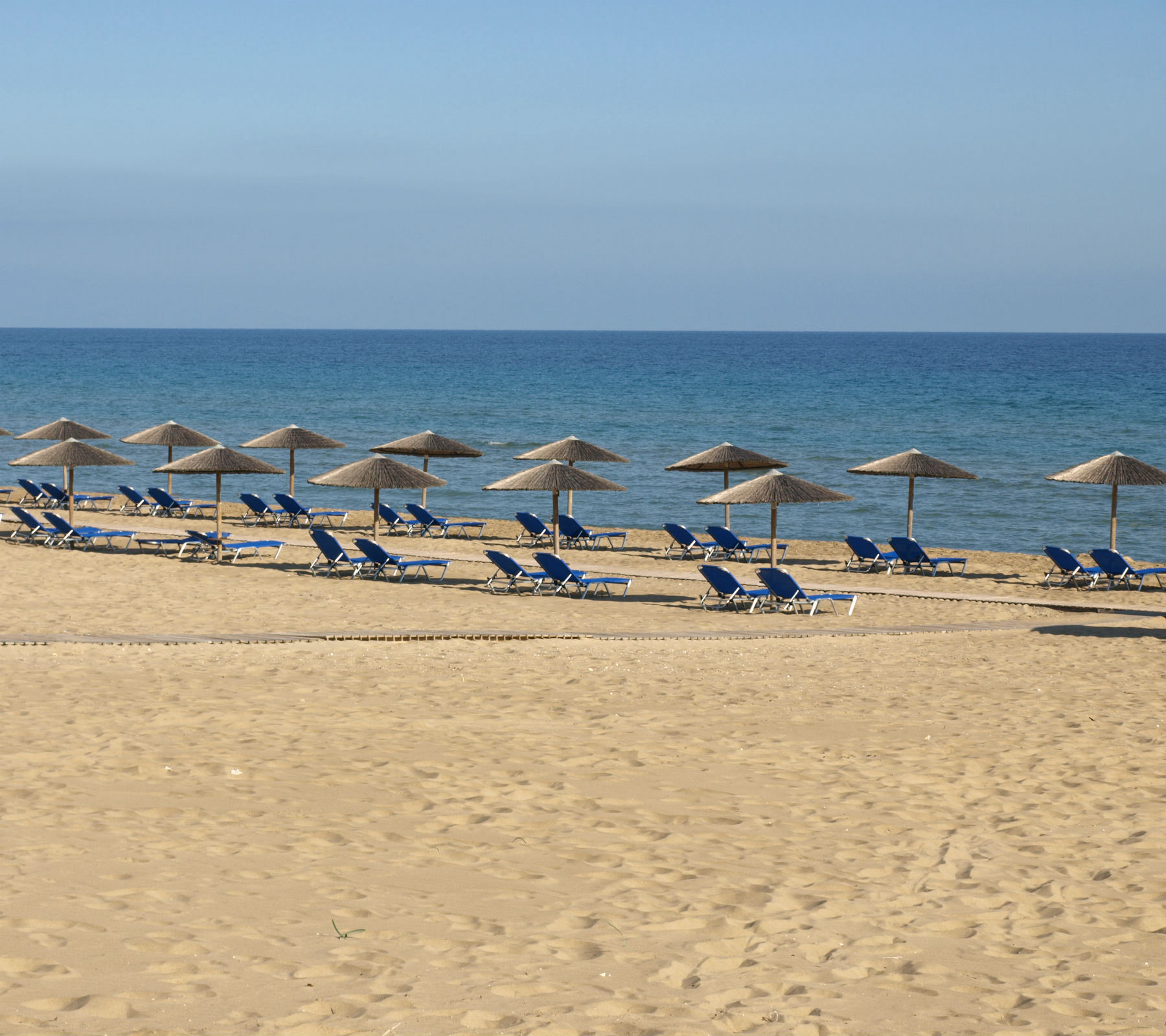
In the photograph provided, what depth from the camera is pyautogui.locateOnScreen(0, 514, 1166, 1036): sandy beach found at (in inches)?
174

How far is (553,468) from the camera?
56.1 feet

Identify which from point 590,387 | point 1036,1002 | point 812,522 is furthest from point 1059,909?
point 590,387

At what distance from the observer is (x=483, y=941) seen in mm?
4898

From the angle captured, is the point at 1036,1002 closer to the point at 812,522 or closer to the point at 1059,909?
the point at 1059,909

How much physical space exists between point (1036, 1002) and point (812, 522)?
22.5 metres

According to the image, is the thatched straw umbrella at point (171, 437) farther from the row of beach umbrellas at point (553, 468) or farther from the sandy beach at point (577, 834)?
the sandy beach at point (577, 834)

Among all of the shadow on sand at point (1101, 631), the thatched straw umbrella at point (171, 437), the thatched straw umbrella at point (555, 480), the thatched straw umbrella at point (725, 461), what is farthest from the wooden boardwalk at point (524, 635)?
the thatched straw umbrella at point (171, 437)

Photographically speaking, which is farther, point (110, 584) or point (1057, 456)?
point (1057, 456)

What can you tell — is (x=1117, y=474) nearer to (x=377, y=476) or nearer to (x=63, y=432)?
(x=377, y=476)

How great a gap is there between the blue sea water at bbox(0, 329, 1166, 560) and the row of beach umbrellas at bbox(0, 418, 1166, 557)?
4786mm

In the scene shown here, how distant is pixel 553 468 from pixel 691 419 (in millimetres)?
39643

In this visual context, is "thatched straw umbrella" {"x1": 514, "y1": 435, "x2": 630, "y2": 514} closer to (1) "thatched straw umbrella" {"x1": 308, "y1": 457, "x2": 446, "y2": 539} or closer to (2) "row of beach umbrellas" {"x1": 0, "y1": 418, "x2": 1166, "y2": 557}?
(2) "row of beach umbrellas" {"x1": 0, "y1": 418, "x2": 1166, "y2": 557}

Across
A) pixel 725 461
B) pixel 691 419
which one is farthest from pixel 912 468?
pixel 691 419

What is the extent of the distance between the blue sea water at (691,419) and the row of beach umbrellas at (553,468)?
4.79 metres
